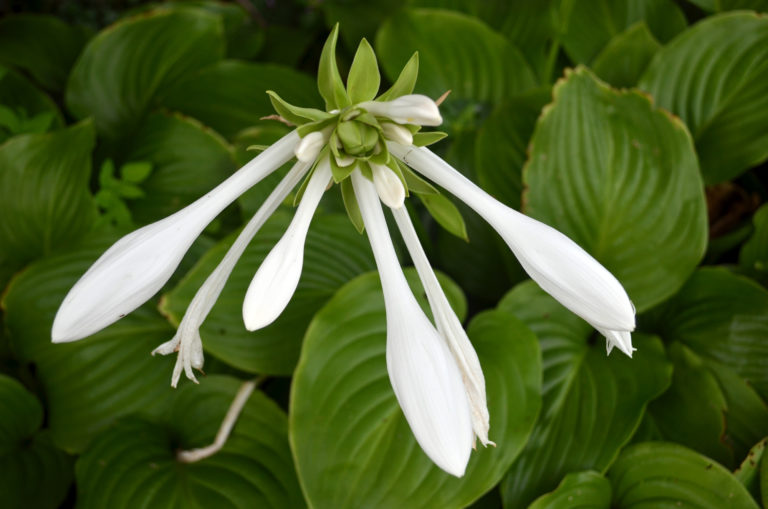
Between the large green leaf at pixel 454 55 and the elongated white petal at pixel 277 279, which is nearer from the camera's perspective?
the elongated white petal at pixel 277 279

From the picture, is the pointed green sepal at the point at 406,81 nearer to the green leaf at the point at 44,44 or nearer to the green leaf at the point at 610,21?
the green leaf at the point at 610,21

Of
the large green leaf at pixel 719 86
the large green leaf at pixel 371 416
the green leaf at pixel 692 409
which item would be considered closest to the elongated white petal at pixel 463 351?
the large green leaf at pixel 371 416

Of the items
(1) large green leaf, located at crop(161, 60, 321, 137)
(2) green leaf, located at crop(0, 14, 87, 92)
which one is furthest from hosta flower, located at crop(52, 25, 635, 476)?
(2) green leaf, located at crop(0, 14, 87, 92)

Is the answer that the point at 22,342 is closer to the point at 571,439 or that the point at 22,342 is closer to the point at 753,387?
the point at 571,439

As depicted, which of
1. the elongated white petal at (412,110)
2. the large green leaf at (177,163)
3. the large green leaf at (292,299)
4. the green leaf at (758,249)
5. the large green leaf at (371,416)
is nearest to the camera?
the elongated white petal at (412,110)

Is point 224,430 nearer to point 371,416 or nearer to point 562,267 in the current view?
point 371,416

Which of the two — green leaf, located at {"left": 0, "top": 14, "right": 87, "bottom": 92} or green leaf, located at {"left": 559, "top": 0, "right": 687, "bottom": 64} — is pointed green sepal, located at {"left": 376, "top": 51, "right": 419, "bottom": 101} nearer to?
green leaf, located at {"left": 559, "top": 0, "right": 687, "bottom": 64}
